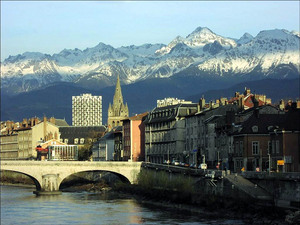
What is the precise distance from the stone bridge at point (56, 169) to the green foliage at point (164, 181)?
5.02 m

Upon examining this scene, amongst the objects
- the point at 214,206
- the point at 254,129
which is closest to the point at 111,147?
the point at 254,129

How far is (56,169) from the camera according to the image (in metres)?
138

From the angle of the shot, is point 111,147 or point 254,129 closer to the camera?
point 254,129

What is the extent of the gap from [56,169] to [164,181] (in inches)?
1160

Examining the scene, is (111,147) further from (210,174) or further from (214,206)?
(214,206)

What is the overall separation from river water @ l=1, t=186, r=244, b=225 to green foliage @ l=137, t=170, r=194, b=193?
3345 millimetres

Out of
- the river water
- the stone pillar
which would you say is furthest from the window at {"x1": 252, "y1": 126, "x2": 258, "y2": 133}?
the stone pillar

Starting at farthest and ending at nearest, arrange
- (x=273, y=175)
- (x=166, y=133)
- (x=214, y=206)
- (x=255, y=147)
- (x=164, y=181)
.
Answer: (x=166, y=133), (x=164, y=181), (x=255, y=147), (x=214, y=206), (x=273, y=175)

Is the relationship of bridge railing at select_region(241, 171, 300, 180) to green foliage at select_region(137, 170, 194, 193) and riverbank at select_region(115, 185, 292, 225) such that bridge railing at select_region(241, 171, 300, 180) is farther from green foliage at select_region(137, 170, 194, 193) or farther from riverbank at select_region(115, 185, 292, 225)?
green foliage at select_region(137, 170, 194, 193)

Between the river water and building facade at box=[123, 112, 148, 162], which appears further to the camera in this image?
building facade at box=[123, 112, 148, 162]

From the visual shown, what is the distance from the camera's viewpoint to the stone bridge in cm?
13588

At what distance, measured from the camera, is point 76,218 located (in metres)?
95.4

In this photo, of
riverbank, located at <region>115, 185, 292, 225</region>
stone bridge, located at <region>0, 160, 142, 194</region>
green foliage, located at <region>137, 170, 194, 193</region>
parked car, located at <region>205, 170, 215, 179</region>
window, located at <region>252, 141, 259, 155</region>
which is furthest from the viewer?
stone bridge, located at <region>0, 160, 142, 194</region>

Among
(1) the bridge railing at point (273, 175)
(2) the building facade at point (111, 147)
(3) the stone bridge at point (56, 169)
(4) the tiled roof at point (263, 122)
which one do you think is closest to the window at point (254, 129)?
(4) the tiled roof at point (263, 122)
